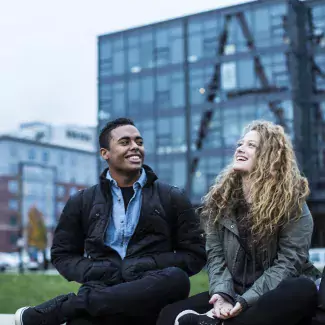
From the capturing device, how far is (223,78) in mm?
38094

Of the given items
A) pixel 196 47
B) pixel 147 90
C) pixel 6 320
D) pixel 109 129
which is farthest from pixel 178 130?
pixel 109 129

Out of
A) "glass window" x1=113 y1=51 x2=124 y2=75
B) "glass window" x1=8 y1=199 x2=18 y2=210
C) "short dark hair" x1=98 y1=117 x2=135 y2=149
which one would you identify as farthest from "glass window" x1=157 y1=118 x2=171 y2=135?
"glass window" x1=8 y1=199 x2=18 y2=210

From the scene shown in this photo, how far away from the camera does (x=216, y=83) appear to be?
38.2m

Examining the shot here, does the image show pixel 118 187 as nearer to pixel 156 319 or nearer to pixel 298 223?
pixel 156 319

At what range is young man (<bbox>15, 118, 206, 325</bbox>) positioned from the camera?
162 inches

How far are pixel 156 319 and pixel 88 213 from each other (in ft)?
2.95

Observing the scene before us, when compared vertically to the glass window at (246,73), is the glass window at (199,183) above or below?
below

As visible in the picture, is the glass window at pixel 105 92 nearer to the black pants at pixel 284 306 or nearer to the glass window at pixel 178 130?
the glass window at pixel 178 130

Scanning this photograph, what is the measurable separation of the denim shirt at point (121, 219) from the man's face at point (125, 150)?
4.5 inches

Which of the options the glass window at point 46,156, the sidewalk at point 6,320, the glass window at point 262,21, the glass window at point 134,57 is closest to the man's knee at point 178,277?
the sidewalk at point 6,320

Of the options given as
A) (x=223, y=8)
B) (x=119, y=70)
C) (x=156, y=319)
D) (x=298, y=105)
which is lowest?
(x=156, y=319)

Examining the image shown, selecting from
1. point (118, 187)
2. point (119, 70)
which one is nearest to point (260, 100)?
point (119, 70)

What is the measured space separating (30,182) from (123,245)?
8489cm

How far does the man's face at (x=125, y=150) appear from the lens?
4617mm
